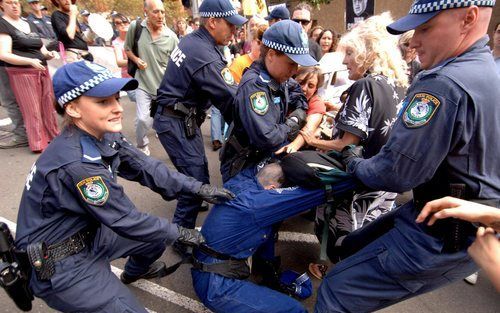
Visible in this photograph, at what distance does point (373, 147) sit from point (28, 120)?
4.73 m

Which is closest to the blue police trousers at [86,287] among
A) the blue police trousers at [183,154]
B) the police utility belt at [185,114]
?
the blue police trousers at [183,154]

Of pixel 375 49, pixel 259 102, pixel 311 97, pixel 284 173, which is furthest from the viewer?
pixel 311 97

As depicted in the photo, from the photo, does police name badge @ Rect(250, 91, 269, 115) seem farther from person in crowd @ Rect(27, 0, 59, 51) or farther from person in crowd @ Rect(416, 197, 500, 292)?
person in crowd @ Rect(27, 0, 59, 51)

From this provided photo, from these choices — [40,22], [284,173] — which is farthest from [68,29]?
[40,22]

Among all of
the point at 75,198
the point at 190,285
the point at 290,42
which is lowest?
the point at 190,285

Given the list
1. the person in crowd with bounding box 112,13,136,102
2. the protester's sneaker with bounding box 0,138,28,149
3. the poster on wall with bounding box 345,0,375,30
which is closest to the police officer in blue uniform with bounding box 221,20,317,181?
the person in crowd with bounding box 112,13,136,102

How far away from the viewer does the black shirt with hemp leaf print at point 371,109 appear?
209 centimetres

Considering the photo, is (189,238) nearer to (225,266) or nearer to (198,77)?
(225,266)

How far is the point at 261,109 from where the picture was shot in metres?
2.29

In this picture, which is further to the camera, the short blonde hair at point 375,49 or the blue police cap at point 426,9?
the short blonde hair at point 375,49

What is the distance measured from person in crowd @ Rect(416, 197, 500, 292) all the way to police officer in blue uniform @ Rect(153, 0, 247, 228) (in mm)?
1895

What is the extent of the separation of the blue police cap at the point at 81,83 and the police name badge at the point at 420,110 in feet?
4.80

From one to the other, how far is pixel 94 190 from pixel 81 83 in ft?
1.86

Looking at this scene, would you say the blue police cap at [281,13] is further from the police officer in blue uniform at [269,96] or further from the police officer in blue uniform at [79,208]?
the police officer in blue uniform at [79,208]
